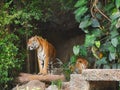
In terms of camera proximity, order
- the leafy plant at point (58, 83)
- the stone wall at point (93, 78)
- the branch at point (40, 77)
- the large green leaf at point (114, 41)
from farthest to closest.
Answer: the branch at point (40, 77) → the leafy plant at point (58, 83) → the large green leaf at point (114, 41) → the stone wall at point (93, 78)

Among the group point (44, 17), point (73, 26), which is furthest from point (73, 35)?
point (44, 17)

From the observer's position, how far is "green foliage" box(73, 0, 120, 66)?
20.2 feet

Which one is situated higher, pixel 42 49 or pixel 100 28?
pixel 100 28

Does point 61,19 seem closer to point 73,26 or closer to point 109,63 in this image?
point 73,26

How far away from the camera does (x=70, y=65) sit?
6.92 meters

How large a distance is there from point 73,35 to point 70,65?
1.16 meters

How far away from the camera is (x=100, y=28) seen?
642 cm

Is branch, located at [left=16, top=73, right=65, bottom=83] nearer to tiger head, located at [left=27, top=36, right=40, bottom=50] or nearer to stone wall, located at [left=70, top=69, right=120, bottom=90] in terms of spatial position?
tiger head, located at [left=27, top=36, right=40, bottom=50]

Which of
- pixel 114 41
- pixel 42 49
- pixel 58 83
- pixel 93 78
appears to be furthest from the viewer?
pixel 42 49

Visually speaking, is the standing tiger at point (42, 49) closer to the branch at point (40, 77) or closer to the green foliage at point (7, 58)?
the branch at point (40, 77)

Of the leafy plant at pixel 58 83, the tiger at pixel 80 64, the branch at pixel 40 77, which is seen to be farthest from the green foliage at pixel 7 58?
the tiger at pixel 80 64

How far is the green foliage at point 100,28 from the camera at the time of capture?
242 inches

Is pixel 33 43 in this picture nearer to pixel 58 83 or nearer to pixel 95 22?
pixel 58 83

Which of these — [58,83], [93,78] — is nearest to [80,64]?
[58,83]
